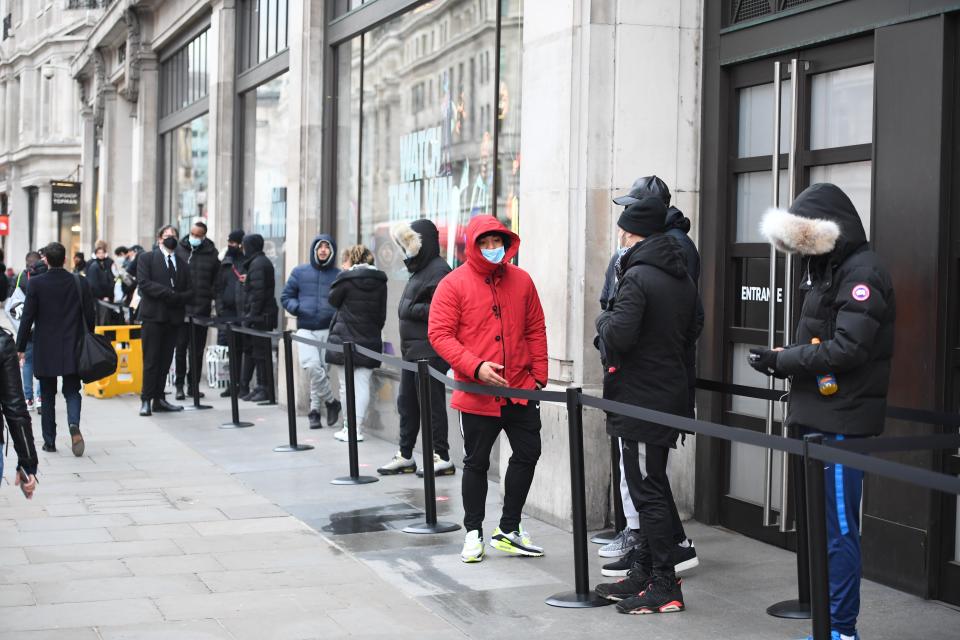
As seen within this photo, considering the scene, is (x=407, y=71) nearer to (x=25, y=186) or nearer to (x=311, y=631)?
(x=311, y=631)

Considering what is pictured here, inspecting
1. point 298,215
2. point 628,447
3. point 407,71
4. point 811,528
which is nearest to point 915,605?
point 628,447

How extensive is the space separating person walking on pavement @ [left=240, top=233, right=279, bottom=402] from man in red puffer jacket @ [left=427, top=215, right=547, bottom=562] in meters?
7.68

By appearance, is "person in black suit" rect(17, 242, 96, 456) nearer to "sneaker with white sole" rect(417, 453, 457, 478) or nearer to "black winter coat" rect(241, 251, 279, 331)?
"sneaker with white sole" rect(417, 453, 457, 478)

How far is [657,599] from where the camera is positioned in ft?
19.5

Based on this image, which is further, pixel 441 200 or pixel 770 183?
pixel 441 200

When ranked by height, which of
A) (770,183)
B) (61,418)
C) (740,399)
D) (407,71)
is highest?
(407,71)

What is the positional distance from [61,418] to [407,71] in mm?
5143

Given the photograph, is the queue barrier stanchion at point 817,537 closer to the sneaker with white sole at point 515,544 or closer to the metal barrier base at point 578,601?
the metal barrier base at point 578,601

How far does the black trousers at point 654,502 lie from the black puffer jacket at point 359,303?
496 cm

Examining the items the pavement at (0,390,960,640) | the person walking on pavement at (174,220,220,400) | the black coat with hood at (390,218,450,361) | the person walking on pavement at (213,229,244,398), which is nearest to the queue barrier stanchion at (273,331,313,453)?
the pavement at (0,390,960,640)

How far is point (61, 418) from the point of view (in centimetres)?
1352

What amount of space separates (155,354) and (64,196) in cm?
2366

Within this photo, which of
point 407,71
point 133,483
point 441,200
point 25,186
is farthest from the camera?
point 25,186

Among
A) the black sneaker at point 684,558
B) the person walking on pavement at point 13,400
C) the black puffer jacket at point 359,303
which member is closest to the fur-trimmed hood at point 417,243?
the black puffer jacket at point 359,303
